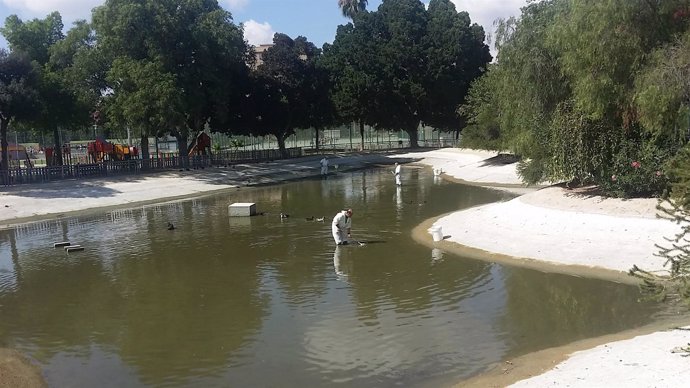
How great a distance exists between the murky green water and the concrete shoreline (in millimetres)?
931

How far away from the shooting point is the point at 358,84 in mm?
83000

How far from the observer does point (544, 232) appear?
72.7 feet

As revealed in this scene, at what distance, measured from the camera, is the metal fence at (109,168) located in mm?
46094

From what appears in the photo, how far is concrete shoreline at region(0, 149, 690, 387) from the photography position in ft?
35.2

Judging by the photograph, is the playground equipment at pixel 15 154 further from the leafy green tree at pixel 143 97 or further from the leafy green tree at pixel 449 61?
the leafy green tree at pixel 449 61

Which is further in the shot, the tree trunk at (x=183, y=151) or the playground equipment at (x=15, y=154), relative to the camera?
the tree trunk at (x=183, y=151)

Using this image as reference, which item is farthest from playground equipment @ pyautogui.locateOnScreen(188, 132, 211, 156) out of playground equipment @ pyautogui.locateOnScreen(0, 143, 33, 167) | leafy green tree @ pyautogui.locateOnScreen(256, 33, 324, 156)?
playground equipment @ pyautogui.locateOnScreen(0, 143, 33, 167)

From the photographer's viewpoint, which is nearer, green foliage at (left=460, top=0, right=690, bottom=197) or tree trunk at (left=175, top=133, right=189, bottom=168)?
green foliage at (left=460, top=0, right=690, bottom=197)

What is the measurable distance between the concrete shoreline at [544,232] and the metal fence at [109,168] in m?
1.98

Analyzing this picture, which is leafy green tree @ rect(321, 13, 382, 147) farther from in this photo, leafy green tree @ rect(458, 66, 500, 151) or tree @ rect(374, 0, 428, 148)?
leafy green tree @ rect(458, 66, 500, 151)

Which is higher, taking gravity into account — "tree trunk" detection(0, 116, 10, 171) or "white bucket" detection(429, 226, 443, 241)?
"tree trunk" detection(0, 116, 10, 171)

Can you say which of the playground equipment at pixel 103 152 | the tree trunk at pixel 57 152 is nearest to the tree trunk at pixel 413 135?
the playground equipment at pixel 103 152

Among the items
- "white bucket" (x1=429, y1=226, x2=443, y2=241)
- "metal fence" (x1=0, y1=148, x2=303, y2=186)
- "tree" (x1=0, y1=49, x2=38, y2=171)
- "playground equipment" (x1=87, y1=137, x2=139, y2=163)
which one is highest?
"tree" (x1=0, y1=49, x2=38, y2=171)

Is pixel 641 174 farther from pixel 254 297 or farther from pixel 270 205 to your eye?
pixel 270 205
